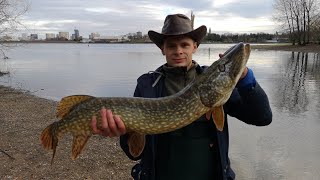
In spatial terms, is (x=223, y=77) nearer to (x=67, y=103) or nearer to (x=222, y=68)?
(x=222, y=68)

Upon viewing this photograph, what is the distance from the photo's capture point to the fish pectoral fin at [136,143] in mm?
2650

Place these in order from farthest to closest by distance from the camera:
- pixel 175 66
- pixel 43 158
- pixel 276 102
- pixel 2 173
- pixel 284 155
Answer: pixel 276 102, pixel 284 155, pixel 43 158, pixel 2 173, pixel 175 66

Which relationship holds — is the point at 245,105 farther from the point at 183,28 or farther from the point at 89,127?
the point at 89,127

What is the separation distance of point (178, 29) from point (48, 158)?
16.6 feet

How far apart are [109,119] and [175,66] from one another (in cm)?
69

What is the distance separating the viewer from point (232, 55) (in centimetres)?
269

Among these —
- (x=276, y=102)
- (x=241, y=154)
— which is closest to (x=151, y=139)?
(x=241, y=154)

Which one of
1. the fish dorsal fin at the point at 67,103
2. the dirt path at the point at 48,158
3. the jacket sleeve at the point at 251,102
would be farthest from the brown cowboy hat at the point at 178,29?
the dirt path at the point at 48,158

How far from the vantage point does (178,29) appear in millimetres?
2871

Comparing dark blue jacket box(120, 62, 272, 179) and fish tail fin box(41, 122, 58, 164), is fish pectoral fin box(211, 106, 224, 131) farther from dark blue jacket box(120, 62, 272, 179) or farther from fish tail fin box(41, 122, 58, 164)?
fish tail fin box(41, 122, 58, 164)

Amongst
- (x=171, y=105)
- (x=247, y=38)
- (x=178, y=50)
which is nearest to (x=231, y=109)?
(x=171, y=105)

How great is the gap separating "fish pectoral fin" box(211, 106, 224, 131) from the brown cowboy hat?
26.9 inches

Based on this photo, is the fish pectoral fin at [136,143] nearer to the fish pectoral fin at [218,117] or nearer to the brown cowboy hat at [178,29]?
the fish pectoral fin at [218,117]

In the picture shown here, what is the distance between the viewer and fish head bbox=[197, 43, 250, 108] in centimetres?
265
